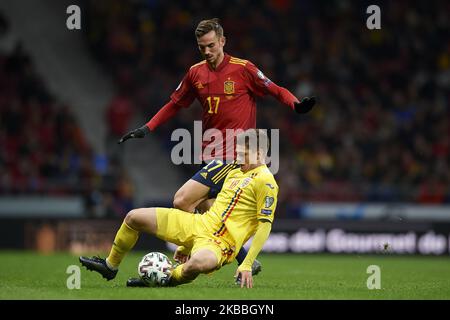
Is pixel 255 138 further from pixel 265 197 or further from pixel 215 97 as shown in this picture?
pixel 215 97

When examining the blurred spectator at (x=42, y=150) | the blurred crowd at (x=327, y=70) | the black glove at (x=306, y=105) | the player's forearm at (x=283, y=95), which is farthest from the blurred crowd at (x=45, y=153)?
the black glove at (x=306, y=105)

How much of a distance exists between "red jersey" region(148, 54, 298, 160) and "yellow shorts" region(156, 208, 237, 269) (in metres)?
1.25

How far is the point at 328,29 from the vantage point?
22.2m

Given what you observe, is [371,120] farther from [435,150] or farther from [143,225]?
[143,225]

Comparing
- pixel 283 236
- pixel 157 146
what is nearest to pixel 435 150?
pixel 283 236

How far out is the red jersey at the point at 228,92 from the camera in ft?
31.6

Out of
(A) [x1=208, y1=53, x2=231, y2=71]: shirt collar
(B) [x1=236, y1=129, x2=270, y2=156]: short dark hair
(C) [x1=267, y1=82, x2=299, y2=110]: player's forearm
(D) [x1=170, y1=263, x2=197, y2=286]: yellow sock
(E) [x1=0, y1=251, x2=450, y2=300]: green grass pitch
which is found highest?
(A) [x1=208, y1=53, x2=231, y2=71]: shirt collar

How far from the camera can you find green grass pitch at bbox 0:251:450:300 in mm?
7832

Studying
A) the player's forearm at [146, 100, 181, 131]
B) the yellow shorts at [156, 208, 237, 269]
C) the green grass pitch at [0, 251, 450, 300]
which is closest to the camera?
the green grass pitch at [0, 251, 450, 300]

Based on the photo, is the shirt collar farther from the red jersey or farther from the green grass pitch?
the green grass pitch

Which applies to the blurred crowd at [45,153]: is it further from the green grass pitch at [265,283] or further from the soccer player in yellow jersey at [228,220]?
the soccer player in yellow jersey at [228,220]

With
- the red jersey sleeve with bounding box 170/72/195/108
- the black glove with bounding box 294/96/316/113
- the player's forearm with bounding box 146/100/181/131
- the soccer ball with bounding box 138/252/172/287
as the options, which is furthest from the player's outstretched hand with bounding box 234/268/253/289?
the red jersey sleeve with bounding box 170/72/195/108

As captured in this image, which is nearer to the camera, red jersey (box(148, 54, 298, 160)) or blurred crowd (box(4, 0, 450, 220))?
red jersey (box(148, 54, 298, 160))

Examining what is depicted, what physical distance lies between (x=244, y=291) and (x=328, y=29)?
585 inches
